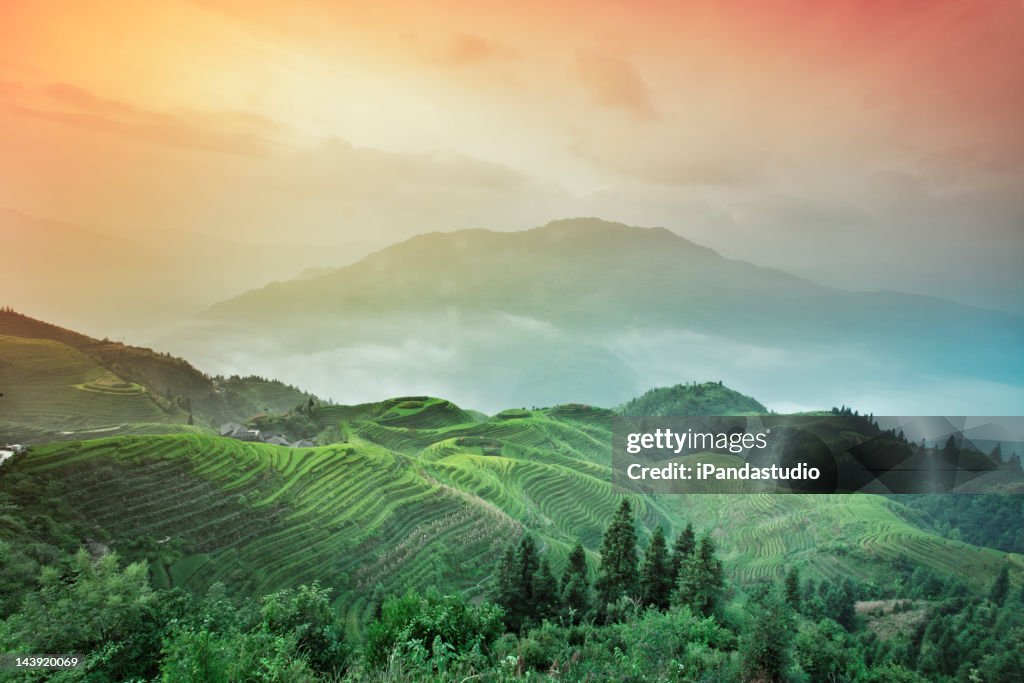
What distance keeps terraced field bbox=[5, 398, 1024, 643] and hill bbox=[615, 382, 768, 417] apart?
2551 cm

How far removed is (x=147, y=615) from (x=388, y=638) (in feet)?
11.7

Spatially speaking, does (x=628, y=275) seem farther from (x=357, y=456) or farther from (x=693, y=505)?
(x=357, y=456)

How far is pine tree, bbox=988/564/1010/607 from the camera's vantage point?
20533 millimetres

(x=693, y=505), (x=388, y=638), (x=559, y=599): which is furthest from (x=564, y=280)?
(x=388, y=638)

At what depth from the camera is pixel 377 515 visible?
1811 centimetres

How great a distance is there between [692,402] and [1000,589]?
138 ft

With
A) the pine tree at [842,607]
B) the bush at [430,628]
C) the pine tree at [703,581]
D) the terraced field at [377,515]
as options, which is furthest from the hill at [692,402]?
the bush at [430,628]

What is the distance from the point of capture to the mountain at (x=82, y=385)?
16.5 meters

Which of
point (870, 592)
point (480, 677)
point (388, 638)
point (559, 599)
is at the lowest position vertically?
point (870, 592)

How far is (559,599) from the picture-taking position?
45.6 ft

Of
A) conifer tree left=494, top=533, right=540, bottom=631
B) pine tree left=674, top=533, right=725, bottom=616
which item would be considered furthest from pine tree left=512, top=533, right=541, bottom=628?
pine tree left=674, top=533, right=725, bottom=616

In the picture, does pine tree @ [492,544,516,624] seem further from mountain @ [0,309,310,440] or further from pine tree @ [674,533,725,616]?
mountain @ [0,309,310,440]

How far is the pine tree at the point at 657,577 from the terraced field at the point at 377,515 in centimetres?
573

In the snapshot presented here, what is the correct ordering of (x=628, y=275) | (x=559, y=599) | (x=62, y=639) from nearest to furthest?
(x=62, y=639), (x=559, y=599), (x=628, y=275)
